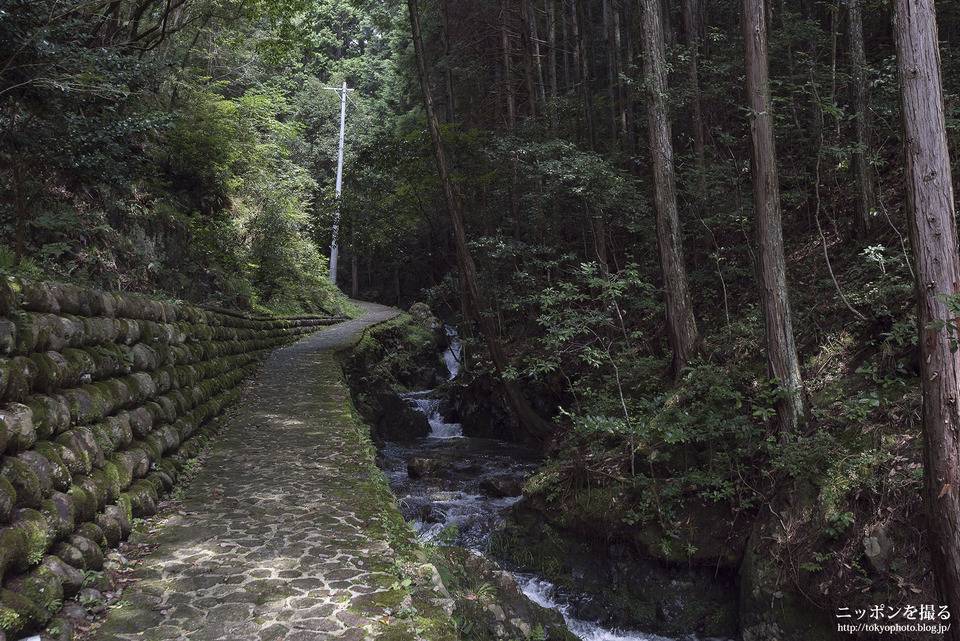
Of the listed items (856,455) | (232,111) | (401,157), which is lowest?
(856,455)

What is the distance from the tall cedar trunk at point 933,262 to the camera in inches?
160

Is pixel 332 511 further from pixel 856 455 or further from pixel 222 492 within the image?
pixel 856 455

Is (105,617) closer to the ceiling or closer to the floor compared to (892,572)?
closer to the ceiling

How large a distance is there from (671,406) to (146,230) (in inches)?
387

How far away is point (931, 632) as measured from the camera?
4453mm

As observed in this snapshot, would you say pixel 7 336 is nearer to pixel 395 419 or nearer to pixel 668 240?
pixel 668 240

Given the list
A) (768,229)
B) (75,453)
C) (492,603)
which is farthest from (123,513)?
(768,229)

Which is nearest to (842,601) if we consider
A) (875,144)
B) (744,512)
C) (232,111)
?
(744,512)

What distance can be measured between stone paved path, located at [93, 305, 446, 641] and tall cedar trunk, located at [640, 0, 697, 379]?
524 centimetres

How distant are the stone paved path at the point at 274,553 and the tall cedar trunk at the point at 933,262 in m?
3.99

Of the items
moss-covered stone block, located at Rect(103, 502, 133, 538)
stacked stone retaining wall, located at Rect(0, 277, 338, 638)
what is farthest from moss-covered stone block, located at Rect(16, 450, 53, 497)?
moss-covered stone block, located at Rect(103, 502, 133, 538)

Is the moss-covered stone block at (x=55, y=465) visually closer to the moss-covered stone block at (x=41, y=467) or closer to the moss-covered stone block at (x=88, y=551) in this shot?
the moss-covered stone block at (x=41, y=467)

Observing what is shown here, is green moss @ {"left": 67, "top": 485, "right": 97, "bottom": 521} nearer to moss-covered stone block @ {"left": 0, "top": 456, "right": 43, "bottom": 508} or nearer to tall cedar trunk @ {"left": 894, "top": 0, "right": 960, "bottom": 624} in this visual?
moss-covered stone block @ {"left": 0, "top": 456, "right": 43, "bottom": 508}

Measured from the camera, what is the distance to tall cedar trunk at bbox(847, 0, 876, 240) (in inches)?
320
